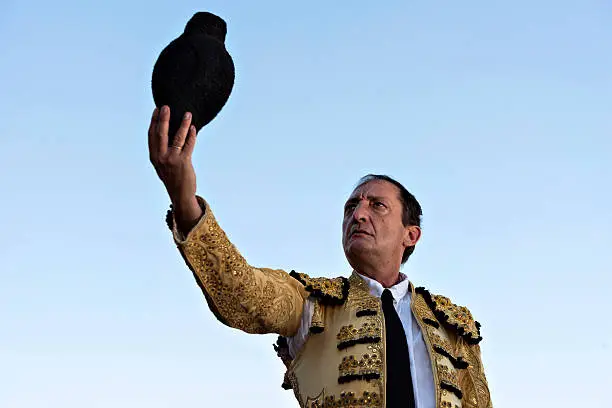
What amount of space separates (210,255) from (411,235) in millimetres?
1715

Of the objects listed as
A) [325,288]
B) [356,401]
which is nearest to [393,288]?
[325,288]

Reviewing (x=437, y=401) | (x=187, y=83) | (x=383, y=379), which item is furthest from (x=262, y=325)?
(x=187, y=83)

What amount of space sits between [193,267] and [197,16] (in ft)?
3.57

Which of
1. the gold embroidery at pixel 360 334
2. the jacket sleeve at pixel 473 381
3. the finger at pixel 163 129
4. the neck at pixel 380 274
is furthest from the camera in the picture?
the neck at pixel 380 274

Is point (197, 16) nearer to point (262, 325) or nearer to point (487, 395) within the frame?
point (262, 325)

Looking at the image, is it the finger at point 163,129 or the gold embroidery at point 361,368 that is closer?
the finger at point 163,129

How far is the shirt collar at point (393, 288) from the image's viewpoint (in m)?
4.80

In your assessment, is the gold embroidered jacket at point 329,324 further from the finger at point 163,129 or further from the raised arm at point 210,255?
the finger at point 163,129

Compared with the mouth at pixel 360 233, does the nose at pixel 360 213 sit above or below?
above

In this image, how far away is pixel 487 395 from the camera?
4.86 metres

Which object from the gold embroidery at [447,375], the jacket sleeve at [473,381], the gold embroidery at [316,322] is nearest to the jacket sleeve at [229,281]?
→ the gold embroidery at [316,322]

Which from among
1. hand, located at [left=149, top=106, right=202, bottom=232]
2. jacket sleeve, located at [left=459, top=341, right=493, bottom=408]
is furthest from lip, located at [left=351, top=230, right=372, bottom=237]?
hand, located at [left=149, top=106, right=202, bottom=232]

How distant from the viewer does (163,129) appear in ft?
11.4

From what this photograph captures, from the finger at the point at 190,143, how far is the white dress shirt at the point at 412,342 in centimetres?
130
